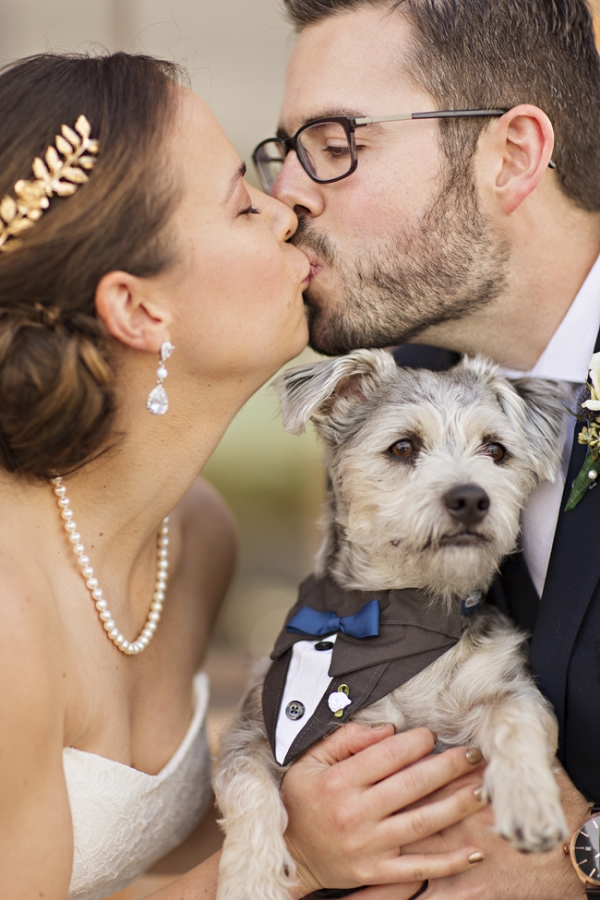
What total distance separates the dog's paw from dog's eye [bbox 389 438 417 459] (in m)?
1.08

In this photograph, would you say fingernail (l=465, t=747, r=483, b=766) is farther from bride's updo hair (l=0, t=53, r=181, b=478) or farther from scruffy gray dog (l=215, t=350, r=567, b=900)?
bride's updo hair (l=0, t=53, r=181, b=478)

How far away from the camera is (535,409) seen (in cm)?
283

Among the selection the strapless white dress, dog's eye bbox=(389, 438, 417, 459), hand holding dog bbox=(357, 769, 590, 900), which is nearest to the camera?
hand holding dog bbox=(357, 769, 590, 900)

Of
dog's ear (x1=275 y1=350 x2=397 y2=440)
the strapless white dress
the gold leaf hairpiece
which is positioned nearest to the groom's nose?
dog's ear (x1=275 y1=350 x2=397 y2=440)

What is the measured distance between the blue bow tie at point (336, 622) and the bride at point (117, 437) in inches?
11.9

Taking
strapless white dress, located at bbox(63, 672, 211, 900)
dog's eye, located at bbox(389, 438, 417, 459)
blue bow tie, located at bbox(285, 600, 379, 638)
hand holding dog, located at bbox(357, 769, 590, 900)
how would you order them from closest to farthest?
hand holding dog, located at bbox(357, 769, 590, 900) → strapless white dress, located at bbox(63, 672, 211, 900) → blue bow tie, located at bbox(285, 600, 379, 638) → dog's eye, located at bbox(389, 438, 417, 459)

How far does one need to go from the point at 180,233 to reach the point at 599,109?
6.28 feet

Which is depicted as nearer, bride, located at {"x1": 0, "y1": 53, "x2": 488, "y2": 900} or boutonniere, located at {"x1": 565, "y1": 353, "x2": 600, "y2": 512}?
bride, located at {"x1": 0, "y1": 53, "x2": 488, "y2": 900}

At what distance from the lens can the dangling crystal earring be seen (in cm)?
244

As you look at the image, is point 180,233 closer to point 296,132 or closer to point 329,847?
point 296,132

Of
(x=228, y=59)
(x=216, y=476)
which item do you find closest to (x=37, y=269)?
(x=228, y=59)

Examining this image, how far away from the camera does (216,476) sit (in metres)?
10.2

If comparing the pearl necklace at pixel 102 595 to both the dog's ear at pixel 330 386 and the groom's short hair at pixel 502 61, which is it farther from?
the groom's short hair at pixel 502 61

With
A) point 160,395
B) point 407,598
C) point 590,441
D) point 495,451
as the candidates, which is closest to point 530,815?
point 407,598
